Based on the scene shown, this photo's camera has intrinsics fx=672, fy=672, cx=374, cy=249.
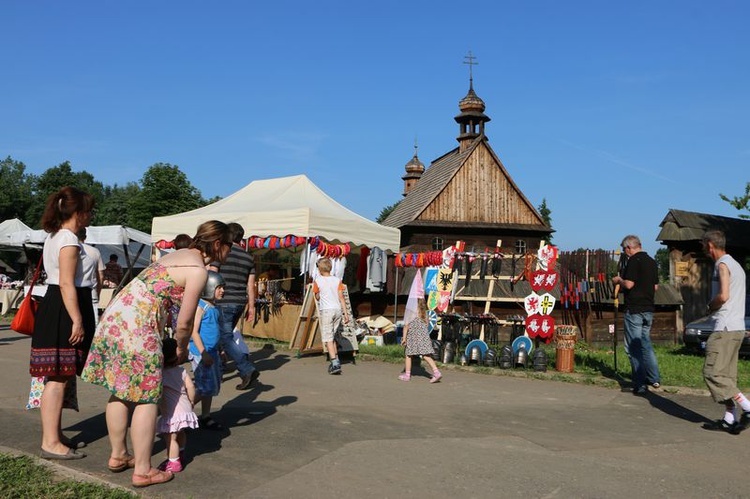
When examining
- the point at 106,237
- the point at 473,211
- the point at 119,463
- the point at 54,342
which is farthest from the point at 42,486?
the point at 473,211

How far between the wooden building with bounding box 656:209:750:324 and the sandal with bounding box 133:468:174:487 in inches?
690

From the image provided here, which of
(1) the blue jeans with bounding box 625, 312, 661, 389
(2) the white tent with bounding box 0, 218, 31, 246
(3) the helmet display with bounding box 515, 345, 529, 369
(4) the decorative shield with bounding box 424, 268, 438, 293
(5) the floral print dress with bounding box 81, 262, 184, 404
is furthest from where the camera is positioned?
(2) the white tent with bounding box 0, 218, 31, 246

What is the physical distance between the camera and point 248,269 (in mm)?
8719

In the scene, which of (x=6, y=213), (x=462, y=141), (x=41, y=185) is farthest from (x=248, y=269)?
(x=41, y=185)

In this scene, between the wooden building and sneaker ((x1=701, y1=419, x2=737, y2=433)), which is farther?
the wooden building

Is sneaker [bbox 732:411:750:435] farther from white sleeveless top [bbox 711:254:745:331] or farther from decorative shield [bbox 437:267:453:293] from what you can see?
decorative shield [bbox 437:267:453:293]

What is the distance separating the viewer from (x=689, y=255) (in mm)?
19547

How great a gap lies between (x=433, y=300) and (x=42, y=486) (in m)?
9.17

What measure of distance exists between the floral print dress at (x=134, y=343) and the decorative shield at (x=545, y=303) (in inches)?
322

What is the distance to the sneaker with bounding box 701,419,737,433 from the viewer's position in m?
6.47

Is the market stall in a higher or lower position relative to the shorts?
higher

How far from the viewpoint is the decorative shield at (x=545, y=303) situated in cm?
1138

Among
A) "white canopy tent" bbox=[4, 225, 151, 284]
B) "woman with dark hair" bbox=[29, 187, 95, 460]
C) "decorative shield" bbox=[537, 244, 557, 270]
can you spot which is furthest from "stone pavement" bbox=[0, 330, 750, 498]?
"white canopy tent" bbox=[4, 225, 151, 284]

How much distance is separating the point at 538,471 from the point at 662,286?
14781mm
